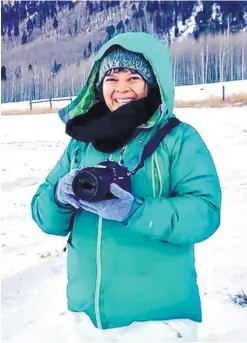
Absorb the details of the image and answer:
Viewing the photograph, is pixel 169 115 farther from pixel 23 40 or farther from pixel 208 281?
pixel 23 40

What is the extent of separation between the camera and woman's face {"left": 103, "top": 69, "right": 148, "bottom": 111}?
1.50m

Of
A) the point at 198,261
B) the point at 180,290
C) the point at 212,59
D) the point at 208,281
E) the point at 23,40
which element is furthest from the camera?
the point at 23,40

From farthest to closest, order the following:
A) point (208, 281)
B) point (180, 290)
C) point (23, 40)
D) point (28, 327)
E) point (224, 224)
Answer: point (23, 40) < point (224, 224) < point (208, 281) < point (28, 327) < point (180, 290)

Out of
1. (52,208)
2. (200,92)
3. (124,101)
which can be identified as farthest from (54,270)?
(200,92)

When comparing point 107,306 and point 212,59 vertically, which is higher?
point 212,59

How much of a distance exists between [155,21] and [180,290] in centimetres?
539

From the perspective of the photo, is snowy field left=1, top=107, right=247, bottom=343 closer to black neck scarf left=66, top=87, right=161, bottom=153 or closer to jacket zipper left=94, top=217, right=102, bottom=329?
jacket zipper left=94, top=217, right=102, bottom=329

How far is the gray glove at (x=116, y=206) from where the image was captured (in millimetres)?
1328

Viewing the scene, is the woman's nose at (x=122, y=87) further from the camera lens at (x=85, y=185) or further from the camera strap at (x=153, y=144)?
the camera lens at (x=85, y=185)

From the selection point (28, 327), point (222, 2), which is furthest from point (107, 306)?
point (222, 2)

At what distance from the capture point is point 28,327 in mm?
2715

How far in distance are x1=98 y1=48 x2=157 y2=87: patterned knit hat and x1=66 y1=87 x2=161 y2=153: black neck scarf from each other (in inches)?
2.1

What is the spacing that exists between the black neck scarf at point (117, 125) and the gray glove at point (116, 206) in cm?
17

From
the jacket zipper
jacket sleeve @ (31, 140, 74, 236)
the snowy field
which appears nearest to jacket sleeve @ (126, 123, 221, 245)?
the jacket zipper
